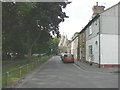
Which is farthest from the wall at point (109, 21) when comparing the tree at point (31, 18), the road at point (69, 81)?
the road at point (69, 81)

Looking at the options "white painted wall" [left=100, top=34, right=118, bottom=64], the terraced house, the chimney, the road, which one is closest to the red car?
the chimney

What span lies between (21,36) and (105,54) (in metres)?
15.1

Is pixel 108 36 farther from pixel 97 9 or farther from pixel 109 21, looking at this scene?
pixel 97 9

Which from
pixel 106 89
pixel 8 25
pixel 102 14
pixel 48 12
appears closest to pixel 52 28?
pixel 48 12

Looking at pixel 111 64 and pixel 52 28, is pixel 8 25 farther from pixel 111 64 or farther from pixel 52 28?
pixel 111 64

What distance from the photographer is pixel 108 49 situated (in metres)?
33.4

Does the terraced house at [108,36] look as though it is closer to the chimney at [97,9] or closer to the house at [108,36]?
the house at [108,36]

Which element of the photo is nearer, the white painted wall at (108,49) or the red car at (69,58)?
the white painted wall at (108,49)

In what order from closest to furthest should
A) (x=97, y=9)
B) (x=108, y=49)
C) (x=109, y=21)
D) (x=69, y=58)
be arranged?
(x=108, y=49), (x=109, y=21), (x=97, y=9), (x=69, y=58)

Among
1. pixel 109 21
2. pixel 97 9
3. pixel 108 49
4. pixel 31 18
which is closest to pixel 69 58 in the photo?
pixel 97 9

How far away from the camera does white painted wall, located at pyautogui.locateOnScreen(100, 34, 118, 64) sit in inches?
1308

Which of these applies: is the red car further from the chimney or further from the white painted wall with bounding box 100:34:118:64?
the white painted wall with bounding box 100:34:118:64

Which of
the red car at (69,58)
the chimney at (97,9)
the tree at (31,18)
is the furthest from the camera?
the red car at (69,58)

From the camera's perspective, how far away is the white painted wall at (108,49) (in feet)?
109
